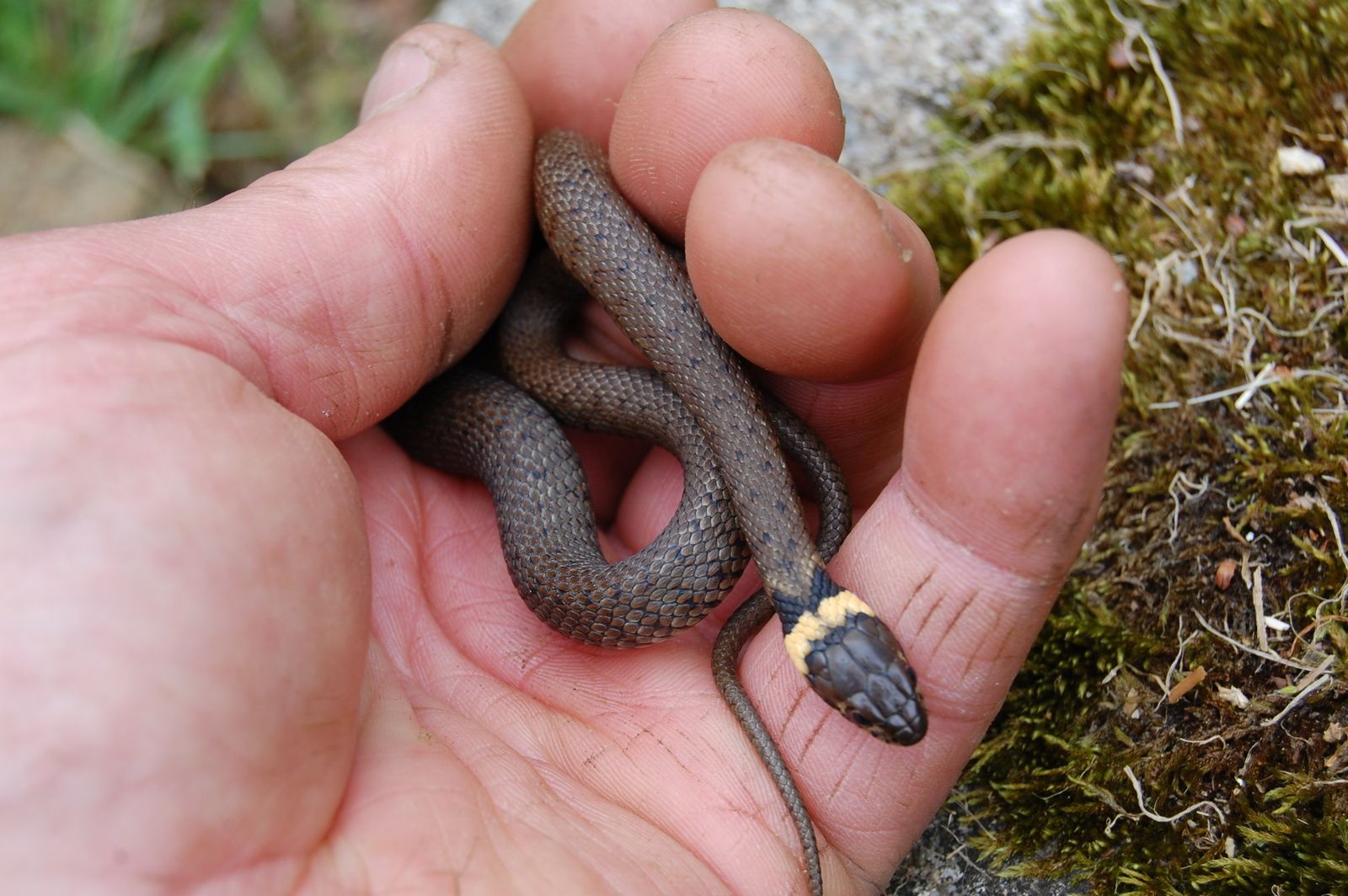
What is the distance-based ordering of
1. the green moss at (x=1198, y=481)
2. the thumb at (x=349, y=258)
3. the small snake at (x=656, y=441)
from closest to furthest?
the thumb at (x=349, y=258), the green moss at (x=1198, y=481), the small snake at (x=656, y=441)

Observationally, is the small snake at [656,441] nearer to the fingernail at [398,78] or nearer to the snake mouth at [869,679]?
the snake mouth at [869,679]

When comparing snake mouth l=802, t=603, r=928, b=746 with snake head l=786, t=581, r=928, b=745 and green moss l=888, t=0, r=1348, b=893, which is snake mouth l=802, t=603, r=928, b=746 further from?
green moss l=888, t=0, r=1348, b=893

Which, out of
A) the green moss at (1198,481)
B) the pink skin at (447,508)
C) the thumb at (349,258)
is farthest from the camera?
the green moss at (1198,481)

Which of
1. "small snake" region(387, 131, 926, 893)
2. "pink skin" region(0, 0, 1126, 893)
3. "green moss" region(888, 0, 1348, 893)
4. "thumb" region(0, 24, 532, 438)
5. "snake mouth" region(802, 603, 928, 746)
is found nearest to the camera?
"pink skin" region(0, 0, 1126, 893)

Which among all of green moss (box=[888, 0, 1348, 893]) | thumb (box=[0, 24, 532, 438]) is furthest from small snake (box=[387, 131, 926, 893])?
green moss (box=[888, 0, 1348, 893])

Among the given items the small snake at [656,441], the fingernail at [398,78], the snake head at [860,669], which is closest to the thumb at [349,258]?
the fingernail at [398,78]

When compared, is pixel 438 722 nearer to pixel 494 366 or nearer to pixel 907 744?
pixel 907 744

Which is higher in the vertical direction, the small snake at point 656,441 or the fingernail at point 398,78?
the fingernail at point 398,78

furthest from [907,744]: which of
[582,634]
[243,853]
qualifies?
[243,853]
